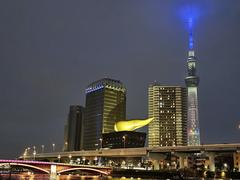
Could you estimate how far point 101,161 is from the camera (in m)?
184

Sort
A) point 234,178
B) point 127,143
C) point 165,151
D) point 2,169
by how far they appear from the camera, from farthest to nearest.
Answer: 1. point 127,143
2. point 2,169
3. point 165,151
4. point 234,178

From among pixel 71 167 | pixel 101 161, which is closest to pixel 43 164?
pixel 71 167

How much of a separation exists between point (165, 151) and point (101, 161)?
61.2m

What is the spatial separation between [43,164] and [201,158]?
365 ft

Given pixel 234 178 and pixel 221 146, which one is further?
pixel 221 146

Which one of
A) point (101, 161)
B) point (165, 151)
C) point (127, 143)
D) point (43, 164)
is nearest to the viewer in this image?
point (43, 164)

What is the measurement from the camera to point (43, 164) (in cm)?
11175

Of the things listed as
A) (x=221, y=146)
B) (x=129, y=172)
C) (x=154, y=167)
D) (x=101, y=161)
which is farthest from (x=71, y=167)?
(x=101, y=161)

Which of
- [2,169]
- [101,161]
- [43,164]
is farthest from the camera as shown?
[101,161]

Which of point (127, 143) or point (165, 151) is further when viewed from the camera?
point (127, 143)

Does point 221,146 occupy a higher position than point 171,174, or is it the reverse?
point 221,146

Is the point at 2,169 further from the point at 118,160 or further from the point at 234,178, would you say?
the point at 234,178

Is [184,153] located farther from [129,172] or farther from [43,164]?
[43,164]

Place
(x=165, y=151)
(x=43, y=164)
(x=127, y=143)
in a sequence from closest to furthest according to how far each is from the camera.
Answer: (x=43, y=164), (x=165, y=151), (x=127, y=143)
